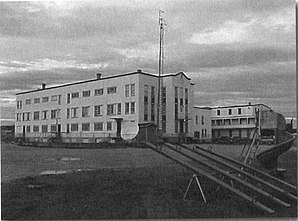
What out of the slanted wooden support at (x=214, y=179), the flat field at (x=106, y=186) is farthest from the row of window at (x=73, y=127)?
the slanted wooden support at (x=214, y=179)

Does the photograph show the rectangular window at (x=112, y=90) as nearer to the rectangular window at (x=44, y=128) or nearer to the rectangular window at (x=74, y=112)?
the rectangular window at (x=74, y=112)

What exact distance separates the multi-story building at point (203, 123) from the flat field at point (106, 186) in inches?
7.1

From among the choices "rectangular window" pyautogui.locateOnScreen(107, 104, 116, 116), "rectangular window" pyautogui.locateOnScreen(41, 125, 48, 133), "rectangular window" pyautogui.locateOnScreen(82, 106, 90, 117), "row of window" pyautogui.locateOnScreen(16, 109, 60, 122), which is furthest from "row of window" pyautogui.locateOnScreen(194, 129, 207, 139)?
"rectangular window" pyautogui.locateOnScreen(41, 125, 48, 133)

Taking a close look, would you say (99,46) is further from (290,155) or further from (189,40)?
(290,155)

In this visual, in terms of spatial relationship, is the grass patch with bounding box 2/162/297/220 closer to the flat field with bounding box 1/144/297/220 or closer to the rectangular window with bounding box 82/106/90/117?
the flat field with bounding box 1/144/297/220

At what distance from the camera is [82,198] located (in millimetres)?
4098

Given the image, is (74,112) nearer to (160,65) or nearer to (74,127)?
(74,127)

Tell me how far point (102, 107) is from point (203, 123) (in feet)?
3.35

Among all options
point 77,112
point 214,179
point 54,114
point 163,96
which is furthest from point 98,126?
point 214,179

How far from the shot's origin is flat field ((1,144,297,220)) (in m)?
3.92

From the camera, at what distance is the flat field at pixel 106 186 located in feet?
12.9

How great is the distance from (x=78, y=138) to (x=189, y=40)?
1499 millimetres

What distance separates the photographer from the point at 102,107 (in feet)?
13.8

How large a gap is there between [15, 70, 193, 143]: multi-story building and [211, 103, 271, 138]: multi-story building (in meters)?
0.27
